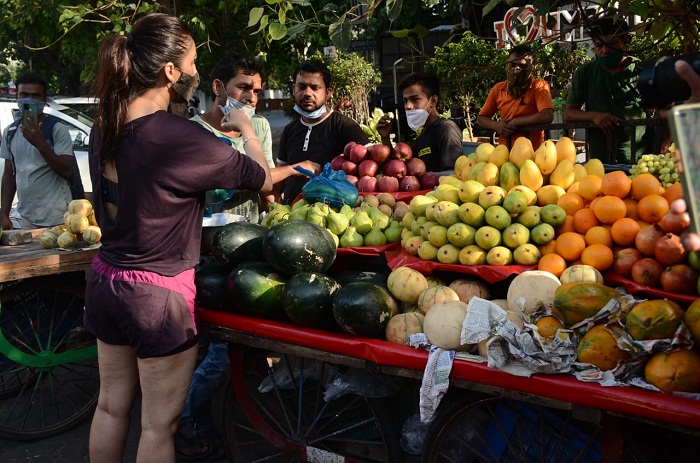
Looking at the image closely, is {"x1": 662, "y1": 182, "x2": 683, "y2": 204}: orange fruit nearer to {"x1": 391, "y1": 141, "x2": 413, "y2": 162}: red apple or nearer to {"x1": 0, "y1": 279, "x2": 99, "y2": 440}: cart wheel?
{"x1": 391, "y1": 141, "x2": 413, "y2": 162}: red apple

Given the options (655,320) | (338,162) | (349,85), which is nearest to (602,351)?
(655,320)

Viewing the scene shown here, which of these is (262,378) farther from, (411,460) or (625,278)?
(625,278)

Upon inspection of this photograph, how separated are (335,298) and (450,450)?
0.83m

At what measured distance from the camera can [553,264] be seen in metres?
2.71

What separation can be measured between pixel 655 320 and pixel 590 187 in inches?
35.9

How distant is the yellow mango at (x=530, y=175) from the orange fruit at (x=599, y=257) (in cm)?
46

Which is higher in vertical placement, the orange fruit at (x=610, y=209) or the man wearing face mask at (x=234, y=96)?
the man wearing face mask at (x=234, y=96)

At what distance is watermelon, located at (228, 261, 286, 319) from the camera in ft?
9.64

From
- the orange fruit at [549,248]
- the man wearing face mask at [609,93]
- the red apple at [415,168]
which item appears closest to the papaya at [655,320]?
the orange fruit at [549,248]

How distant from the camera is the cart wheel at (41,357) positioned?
394 cm

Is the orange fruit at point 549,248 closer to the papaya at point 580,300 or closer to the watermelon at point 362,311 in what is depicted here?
the papaya at point 580,300

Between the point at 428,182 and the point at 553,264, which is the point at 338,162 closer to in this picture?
the point at 428,182

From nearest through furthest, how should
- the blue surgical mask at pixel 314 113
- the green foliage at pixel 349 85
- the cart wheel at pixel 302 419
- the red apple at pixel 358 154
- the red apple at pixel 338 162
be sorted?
the cart wheel at pixel 302 419 < the red apple at pixel 358 154 < the red apple at pixel 338 162 < the blue surgical mask at pixel 314 113 < the green foliage at pixel 349 85

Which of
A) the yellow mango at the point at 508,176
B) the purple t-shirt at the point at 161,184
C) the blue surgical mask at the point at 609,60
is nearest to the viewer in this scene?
the purple t-shirt at the point at 161,184
